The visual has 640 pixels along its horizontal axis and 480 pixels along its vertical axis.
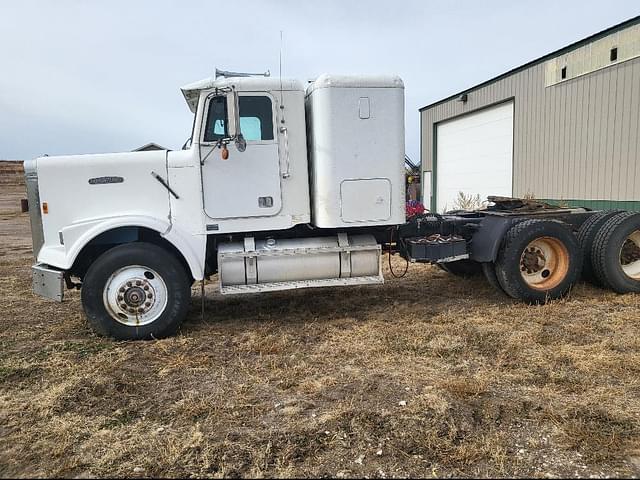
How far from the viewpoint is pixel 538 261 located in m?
6.61

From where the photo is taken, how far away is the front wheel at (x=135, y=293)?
528 cm

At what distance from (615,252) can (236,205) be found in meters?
5.09

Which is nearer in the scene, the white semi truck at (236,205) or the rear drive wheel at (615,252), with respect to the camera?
the white semi truck at (236,205)

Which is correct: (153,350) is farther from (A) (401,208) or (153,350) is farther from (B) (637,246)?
(B) (637,246)

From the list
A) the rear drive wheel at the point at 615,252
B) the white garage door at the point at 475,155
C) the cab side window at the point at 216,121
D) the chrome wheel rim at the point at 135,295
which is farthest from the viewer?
the white garage door at the point at 475,155

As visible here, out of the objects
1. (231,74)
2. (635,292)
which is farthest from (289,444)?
(635,292)

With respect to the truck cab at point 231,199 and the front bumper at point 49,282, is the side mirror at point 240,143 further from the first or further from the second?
the front bumper at point 49,282

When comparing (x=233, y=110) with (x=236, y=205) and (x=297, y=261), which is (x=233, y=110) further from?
(x=297, y=261)

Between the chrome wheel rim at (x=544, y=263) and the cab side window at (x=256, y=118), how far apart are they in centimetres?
364

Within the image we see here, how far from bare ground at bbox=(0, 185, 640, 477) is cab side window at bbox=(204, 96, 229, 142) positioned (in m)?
2.23

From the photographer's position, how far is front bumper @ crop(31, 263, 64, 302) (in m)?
5.23

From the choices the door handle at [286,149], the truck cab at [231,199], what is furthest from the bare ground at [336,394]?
the door handle at [286,149]

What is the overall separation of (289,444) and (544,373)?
2318 millimetres

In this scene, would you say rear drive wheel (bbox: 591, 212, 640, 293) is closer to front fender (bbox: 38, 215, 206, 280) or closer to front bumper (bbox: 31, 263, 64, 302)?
front fender (bbox: 38, 215, 206, 280)
